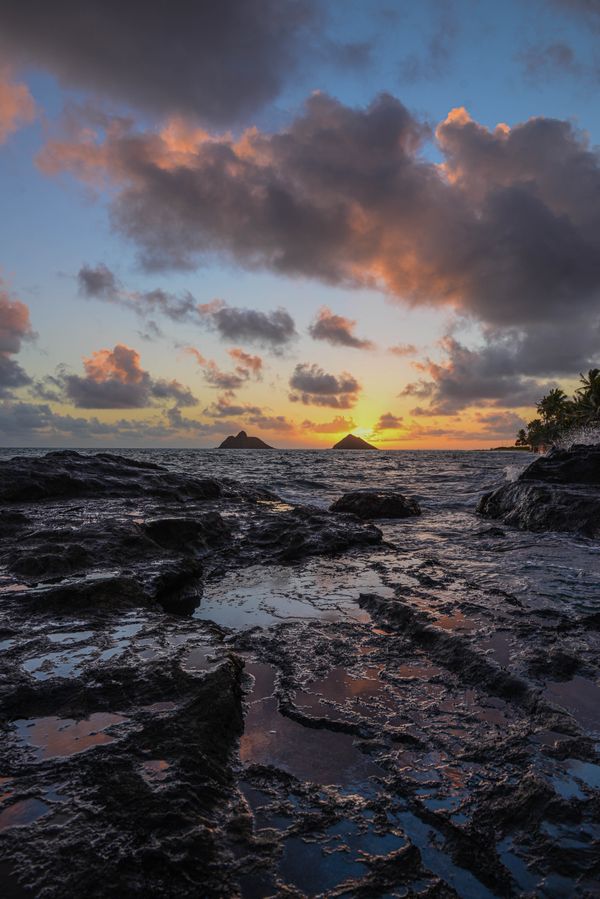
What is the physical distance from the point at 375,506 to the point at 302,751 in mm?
12109

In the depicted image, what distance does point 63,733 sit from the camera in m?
2.79

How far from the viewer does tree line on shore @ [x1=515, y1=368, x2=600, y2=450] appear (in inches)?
2596

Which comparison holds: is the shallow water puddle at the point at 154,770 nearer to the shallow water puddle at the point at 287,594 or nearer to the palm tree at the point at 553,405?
the shallow water puddle at the point at 287,594

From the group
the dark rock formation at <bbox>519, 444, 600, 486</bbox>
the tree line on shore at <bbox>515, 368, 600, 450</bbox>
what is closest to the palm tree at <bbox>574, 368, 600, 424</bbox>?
the tree line on shore at <bbox>515, 368, 600, 450</bbox>

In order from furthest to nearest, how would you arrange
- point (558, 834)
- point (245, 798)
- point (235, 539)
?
point (235, 539) < point (245, 798) < point (558, 834)

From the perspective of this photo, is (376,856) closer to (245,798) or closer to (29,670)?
(245,798)

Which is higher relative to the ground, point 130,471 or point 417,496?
point 130,471

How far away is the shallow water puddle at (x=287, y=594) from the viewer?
17.6 feet

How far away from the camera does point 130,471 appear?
52.9ft

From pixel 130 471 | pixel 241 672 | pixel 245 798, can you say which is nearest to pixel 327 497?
pixel 130 471

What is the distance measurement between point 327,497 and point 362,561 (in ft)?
37.6

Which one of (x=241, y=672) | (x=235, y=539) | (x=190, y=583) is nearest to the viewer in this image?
(x=241, y=672)

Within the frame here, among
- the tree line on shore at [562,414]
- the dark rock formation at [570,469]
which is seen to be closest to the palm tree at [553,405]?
the tree line on shore at [562,414]

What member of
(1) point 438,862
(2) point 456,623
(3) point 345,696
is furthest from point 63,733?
(2) point 456,623
